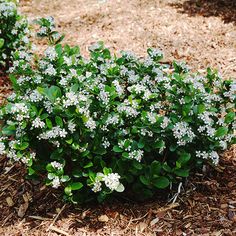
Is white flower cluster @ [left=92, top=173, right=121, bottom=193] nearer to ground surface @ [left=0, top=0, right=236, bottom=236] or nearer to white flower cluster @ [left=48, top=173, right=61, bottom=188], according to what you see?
white flower cluster @ [left=48, top=173, right=61, bottom=188]

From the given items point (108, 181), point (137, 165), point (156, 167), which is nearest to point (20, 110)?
point (108, 181)

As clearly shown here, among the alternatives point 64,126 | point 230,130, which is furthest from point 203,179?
point 64,126

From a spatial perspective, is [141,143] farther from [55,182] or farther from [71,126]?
[55,182]

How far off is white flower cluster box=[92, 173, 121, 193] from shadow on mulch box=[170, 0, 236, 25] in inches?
134

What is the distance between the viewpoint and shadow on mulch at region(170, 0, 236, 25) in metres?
5.35

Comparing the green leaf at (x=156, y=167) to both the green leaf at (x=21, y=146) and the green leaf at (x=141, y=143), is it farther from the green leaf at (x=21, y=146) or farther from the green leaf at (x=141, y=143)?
the green leaf at (x=21, y=146)

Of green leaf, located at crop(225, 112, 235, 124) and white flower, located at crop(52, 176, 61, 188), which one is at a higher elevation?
green leaf, located at crop(225, 112, 235, 124)

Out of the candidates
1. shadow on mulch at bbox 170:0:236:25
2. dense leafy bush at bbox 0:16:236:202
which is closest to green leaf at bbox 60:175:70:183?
dense leafy bush at bbox 0:16:236:202

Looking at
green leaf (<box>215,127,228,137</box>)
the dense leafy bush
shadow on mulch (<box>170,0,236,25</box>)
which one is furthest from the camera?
shadow on mulch (<box>170,0,236,25</box>)

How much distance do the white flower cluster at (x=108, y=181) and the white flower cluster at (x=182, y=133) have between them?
426 mm

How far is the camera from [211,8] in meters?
5.58

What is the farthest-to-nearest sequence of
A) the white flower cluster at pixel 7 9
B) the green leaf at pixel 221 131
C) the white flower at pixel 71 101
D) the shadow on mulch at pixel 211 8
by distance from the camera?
the shadow on mulch at pixel 211 8 → the white flower cluster at pixel 7 9 → the green leaf at pixel 221 131 → the white flower at pixel 71 101

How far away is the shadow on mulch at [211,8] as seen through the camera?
535 cm

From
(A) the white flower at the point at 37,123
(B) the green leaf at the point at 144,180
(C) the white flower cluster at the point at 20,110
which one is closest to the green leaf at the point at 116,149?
(B) the green leaf at the point at 144,180
